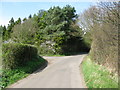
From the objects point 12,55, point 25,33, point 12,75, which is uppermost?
point 25,33

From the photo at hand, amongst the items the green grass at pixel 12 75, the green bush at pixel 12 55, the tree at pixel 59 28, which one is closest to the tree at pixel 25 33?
the tree at pixel 59 28

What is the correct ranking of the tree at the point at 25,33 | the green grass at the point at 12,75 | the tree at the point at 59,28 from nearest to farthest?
1. the green grass at the point at 12,75
2. the tree at the point at 59,28
3. the tree at the point at 25,33

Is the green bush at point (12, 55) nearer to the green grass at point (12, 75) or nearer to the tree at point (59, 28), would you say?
the green grass at point (12, 75)

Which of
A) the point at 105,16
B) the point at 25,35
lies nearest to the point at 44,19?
the point at 25,35

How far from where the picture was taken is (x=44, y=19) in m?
30.2

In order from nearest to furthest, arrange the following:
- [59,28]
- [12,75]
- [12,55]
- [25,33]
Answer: [12,75] → [12,55] → [59,28] → [25,33]

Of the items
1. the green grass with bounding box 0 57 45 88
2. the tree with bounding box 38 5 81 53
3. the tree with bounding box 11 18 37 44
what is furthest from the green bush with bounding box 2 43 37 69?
the tree with bounding box 11 18 37 44

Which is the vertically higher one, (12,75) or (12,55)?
(12,55)

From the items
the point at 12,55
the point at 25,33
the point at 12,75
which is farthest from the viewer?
the point at 25,33

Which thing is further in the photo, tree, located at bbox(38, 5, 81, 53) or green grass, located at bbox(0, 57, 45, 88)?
tree, located at bbox(38, 5, 81, 53)

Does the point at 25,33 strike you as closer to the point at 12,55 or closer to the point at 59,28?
the point at 59,28

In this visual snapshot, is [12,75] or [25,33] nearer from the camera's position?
[12,75]

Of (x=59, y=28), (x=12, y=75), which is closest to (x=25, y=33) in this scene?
(x=59, y=28)

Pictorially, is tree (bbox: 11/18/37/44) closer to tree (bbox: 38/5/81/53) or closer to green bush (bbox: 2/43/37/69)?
tree (bbox: 38/5/81/53)
